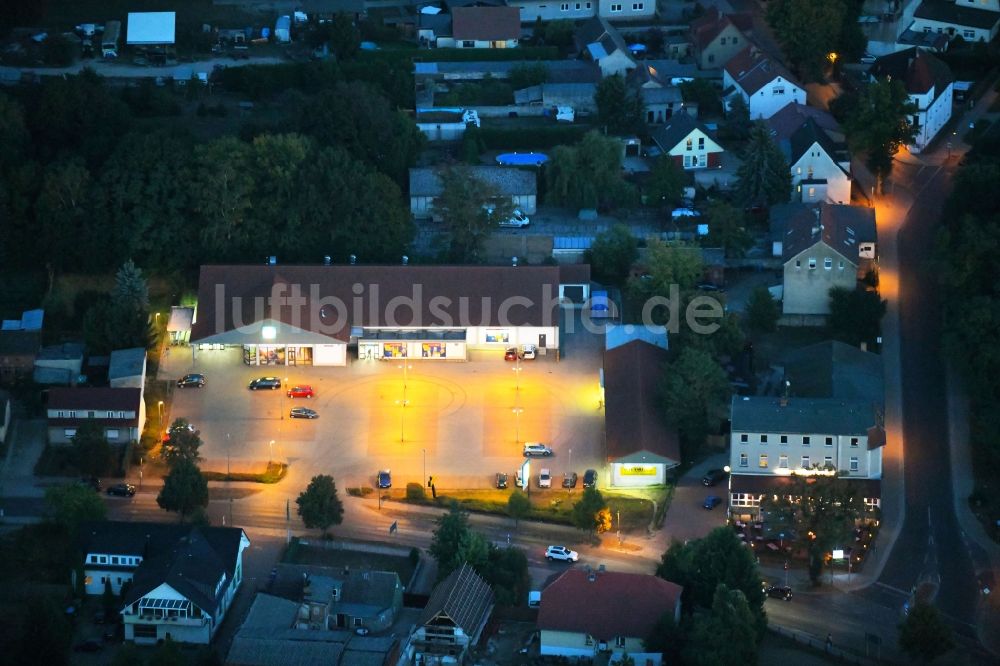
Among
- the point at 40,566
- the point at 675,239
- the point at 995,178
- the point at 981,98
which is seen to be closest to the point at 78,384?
the point at 40,566

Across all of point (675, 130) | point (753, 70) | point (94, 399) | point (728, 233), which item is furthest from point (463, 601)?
point (753, 70)

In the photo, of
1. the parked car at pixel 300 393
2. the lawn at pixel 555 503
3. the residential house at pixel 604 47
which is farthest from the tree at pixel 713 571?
the residential house at pixel 604 47

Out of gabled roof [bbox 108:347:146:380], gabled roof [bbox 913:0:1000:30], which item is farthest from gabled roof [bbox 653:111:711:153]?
gabled roof [bbox 108:347:146:380]

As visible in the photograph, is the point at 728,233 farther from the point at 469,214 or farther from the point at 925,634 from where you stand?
the point at 925,634

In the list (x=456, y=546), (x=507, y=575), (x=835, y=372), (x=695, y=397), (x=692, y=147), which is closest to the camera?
(x=507, y=575)

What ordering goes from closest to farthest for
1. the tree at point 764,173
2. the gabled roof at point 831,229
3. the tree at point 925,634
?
1. the tree at point 925,634
2. the gabled roof at point 831,229
3. the tree at point 764,173

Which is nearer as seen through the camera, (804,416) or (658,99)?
(804,416)

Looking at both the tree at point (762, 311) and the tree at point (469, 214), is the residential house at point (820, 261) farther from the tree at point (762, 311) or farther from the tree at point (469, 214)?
the tree at point (469, 214)
